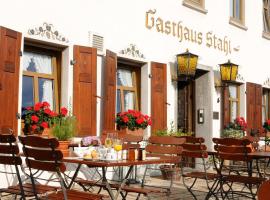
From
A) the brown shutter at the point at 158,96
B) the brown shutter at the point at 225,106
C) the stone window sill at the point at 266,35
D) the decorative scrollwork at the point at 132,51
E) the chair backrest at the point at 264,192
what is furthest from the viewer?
the stone window sill at the point at 266,35

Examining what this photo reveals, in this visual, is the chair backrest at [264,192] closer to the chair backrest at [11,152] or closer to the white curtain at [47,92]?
the chair backrest at [11,152]

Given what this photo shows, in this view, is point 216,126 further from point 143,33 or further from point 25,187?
point 25,187

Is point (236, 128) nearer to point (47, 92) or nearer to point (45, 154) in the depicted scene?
point (47, 92)

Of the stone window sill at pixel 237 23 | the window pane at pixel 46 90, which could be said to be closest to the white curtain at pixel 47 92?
the window pane at pixel 46 90

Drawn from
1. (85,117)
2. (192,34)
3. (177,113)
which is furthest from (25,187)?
(192,34)

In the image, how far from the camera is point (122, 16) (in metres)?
8.77

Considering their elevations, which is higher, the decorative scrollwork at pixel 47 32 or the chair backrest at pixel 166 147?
the decorative scrollwork at pixel 47 32

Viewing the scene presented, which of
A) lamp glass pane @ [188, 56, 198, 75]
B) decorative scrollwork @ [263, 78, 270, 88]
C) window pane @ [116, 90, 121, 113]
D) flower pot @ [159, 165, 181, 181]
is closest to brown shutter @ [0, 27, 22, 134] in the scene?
window pane @ [116, 90, 121, 113]

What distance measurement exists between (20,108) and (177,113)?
4418mm

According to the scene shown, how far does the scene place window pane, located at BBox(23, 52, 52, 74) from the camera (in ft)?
24.0

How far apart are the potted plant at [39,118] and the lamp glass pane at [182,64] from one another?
3.71 meters

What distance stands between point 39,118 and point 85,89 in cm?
122

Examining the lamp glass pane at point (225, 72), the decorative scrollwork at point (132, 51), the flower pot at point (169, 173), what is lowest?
the flower pot at point (169, 173)

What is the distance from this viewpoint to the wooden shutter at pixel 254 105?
12.6m
